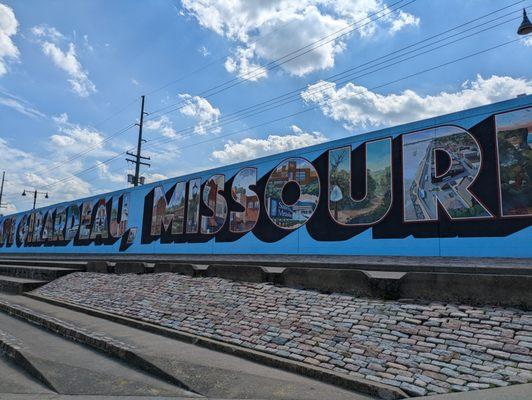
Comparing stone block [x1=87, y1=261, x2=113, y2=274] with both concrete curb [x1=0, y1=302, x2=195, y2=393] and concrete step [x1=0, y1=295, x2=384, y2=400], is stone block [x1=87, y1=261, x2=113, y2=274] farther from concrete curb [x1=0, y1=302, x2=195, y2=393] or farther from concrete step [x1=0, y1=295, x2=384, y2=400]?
concrete step [x1=0, y1=295, x2=384, y2=400]

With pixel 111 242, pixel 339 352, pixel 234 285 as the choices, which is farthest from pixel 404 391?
pixel 111 242

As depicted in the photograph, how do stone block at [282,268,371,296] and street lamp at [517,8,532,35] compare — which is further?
street lamp at [517,8,532,35]

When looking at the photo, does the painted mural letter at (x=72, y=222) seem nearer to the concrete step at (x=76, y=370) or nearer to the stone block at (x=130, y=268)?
the stone block at (x=130, y=268)

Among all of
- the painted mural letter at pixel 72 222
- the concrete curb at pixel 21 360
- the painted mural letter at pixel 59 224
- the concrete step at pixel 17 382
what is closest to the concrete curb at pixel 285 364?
the concrete curb at pixel 21 360

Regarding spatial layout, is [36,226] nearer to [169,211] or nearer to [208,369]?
[169,211]

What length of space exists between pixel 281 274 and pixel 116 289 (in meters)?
5.99

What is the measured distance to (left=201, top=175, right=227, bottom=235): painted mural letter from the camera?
16031mm

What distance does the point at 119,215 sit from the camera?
72.8 ft

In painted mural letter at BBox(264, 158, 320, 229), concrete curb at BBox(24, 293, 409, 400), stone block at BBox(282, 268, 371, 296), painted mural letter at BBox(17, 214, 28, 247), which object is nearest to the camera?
concrete curb at BBox(24, 293, 409, 400)

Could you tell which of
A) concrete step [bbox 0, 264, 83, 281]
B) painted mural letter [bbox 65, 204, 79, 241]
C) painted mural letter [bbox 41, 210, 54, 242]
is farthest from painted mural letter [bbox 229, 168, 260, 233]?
painted mural letter [bbox 41, 210, 54, 242]

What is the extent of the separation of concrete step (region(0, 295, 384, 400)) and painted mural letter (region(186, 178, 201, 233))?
7944mm

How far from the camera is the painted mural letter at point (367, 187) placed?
10844mm

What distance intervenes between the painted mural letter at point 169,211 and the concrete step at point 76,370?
9.57m

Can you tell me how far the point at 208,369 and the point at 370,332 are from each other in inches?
97.6
